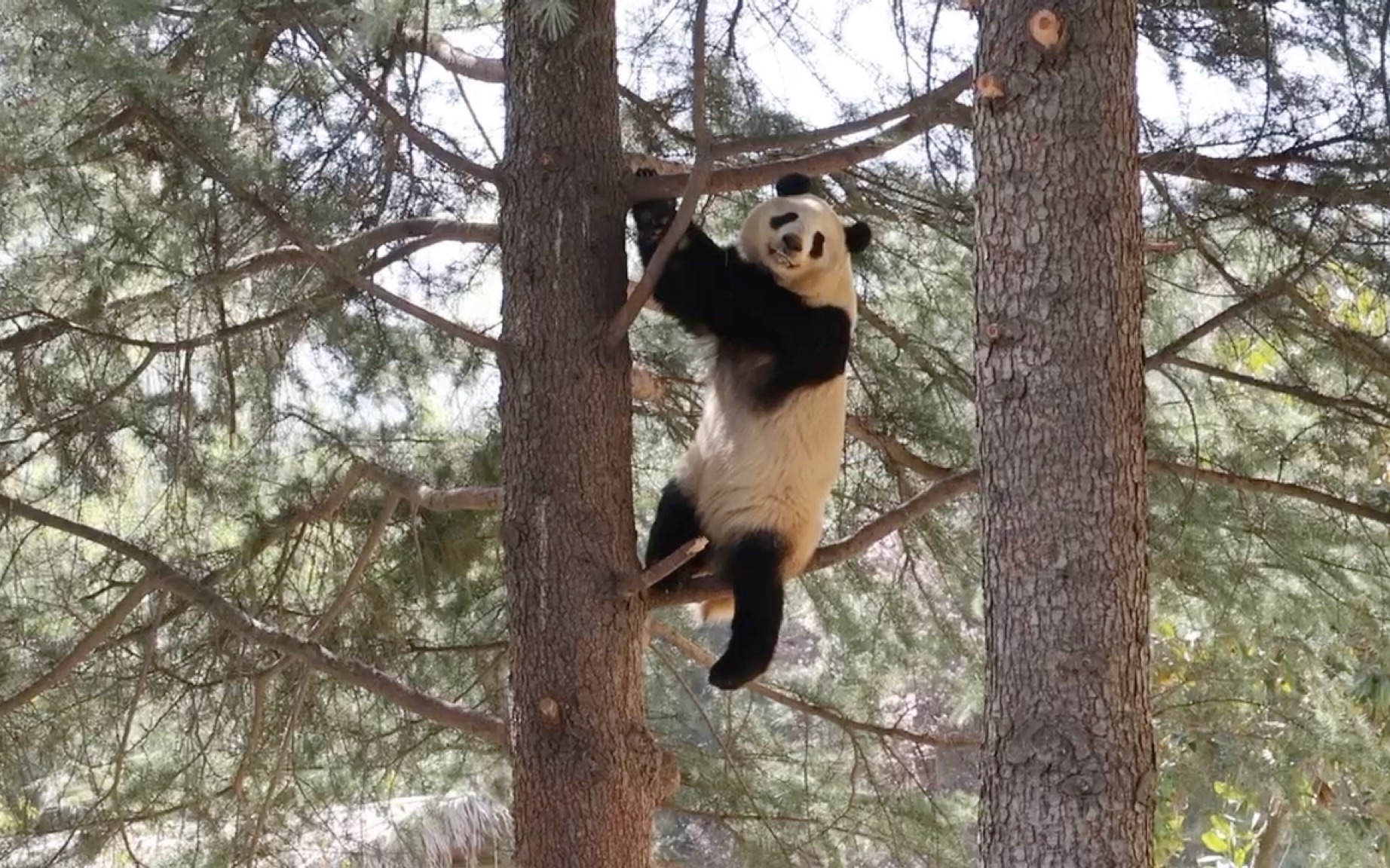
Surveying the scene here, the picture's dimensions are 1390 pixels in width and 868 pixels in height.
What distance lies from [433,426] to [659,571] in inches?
98.7

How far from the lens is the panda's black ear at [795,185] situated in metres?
4.75

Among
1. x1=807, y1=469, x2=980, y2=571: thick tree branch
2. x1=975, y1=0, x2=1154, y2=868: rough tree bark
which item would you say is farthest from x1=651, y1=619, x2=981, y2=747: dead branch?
x1=975, y1=0, x2=1154, y2=868: rough tree bark

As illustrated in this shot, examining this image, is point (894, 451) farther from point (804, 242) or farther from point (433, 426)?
point (433, 426)

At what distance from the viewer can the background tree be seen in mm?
4078

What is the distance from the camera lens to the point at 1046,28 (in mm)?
3064

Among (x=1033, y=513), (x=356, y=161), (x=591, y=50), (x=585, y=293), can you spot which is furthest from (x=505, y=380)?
(x=1033, y=513)

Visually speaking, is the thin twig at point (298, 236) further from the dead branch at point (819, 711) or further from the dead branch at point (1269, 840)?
the dead branch at point (1269, 840)

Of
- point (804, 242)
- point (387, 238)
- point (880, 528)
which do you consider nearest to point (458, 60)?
point (387, 238)

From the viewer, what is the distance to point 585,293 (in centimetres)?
389

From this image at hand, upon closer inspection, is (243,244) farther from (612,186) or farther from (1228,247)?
(1228,247)

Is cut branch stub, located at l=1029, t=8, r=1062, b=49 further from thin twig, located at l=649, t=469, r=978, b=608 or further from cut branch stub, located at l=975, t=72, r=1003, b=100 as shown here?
thin twig, located at l=649, t=469, r=978, b=608

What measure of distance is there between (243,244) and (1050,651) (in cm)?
269

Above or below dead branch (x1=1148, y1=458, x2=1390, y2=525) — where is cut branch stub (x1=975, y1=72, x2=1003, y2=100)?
above

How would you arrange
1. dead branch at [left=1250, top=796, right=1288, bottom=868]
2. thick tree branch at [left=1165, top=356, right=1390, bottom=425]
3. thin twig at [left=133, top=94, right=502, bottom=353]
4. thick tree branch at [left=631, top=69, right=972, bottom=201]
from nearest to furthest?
thin twig at [left=133, top=94, right=502, bottom=353] → thick tree branch at [left=631, top=69, right=972, bottom=201] → thick tree branch at [left=1165, top=356, right=1390, bottom=425] → dead branch at [left=1250, top=796, right=1288, bottom=868]
